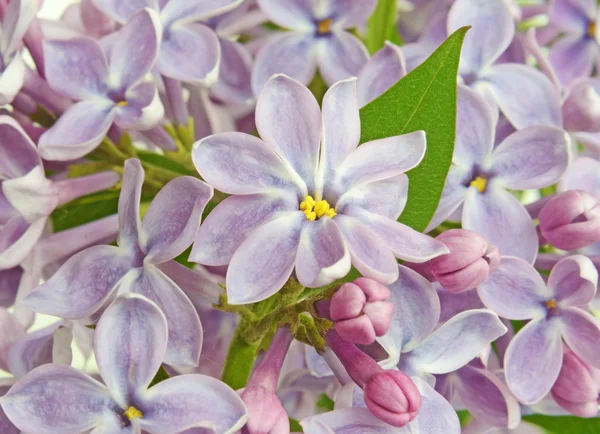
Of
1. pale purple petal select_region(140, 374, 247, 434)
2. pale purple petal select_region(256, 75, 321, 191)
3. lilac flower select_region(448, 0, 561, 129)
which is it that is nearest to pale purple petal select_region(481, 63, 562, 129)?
lilac flower select_region(448, 0, 561, 129)

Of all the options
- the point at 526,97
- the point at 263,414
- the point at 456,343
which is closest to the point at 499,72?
the point at 526,97

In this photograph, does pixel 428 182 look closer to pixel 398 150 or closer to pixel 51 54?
pixel 398 150

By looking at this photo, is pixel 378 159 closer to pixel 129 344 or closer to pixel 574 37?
pixel 129 344

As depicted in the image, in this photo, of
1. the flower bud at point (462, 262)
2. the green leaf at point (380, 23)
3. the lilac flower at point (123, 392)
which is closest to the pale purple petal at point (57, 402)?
the lilac flower at point (123, 392)

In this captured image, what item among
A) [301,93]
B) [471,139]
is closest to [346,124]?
[301,93]

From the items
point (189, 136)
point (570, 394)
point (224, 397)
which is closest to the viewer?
point (224, 397)

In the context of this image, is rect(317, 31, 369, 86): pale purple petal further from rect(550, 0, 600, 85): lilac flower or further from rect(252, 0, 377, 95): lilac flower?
rect(550, 0, 600, 85): lilac flower

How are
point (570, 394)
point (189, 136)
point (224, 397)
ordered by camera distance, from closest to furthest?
point (224, 397), point (570, 394), point (189, 136)
